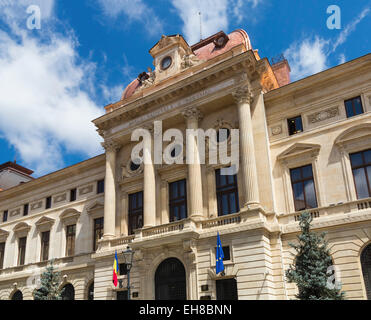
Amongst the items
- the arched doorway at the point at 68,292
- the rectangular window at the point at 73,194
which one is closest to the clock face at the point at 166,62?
the rectangular window at the point at 73,194

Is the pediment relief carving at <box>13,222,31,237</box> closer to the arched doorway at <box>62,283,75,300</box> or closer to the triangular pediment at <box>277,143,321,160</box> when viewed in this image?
the arched doorway at <box>62,283,75,300</box>

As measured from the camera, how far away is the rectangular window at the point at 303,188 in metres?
23.1

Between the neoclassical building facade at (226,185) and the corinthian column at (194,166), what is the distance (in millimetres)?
76

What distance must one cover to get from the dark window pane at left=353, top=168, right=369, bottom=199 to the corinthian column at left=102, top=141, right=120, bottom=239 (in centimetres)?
1628

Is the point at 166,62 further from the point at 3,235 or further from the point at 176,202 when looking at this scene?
the point at 3,235

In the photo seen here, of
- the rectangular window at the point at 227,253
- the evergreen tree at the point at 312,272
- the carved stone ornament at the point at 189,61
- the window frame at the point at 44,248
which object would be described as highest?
the carved stone ornament at the point at 189,61

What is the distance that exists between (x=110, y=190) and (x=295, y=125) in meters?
13.9

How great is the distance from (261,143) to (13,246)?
26007 mm

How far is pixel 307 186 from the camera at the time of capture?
23438mm

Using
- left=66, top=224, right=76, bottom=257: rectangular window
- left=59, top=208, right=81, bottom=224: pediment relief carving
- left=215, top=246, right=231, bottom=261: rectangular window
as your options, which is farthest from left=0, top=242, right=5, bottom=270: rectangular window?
left=215, top=246, right=231, bottom=261: rectangular window

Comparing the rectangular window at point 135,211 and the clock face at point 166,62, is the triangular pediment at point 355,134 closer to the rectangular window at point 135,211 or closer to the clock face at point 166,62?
the rectangular window at point 135,211
